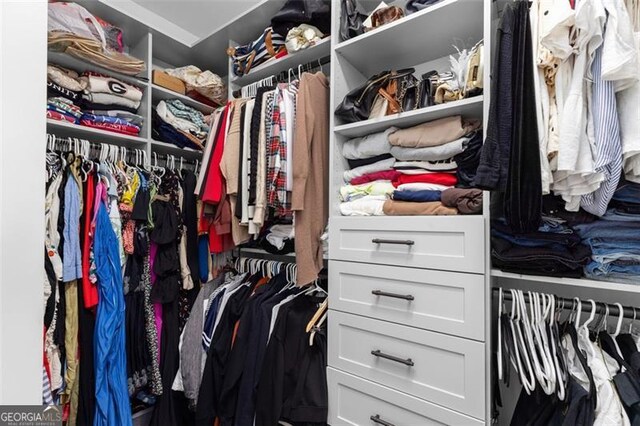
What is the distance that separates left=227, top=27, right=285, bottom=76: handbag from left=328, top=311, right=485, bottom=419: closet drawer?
4.35 ft

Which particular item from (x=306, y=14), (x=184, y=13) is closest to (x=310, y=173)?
(x=306, y=14)

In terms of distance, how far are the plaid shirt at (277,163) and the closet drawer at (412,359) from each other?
0.51 metres

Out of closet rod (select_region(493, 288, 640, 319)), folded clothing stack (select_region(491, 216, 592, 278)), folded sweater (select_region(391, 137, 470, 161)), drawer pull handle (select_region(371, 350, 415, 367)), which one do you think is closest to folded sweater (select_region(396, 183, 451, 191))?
folded sweater (select_region(391, 137, 470, 161))

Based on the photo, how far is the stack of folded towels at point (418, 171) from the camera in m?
1.03

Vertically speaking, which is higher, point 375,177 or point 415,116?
point 415,116

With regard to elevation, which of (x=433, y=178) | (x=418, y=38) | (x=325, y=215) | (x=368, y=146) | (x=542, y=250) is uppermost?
(x=418, y=38)

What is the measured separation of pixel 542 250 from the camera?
34.7 inches

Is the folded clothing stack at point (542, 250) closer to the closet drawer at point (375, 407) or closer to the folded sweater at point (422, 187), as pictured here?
the folded sweater at point (422, 187)

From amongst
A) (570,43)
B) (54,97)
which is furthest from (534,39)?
(54,97)

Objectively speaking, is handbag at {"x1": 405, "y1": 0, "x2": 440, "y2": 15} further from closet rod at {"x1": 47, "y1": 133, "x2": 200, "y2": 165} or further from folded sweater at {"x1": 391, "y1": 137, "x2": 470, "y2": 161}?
closet rod at {"x1": 47, "y1": 133, "x2": 200, "y2": 165}

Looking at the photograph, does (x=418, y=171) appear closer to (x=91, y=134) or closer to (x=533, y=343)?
(x=533, y=343)

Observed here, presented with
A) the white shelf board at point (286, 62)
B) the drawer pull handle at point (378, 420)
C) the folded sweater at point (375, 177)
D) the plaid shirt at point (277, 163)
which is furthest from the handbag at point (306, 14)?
the drawer pull handle at point (378, 420)

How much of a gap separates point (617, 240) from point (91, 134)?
2.09m

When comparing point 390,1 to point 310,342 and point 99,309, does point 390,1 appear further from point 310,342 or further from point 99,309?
point 99,309
